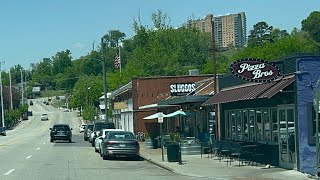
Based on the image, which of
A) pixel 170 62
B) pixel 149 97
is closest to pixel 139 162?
pixel 149 97

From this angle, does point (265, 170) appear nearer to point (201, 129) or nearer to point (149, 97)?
point (201, 129)

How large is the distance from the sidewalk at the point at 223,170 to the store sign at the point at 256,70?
10.9ft

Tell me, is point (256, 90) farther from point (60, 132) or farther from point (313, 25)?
point (313, 25)

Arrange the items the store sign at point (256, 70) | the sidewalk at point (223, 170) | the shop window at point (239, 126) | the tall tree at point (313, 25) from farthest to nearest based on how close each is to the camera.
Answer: the tall tree at point (313, 25) < the shop window at point (239, 126) < the store sign at point (256, 70) < the sidewalk at point (223, 170)

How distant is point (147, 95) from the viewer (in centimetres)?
5497

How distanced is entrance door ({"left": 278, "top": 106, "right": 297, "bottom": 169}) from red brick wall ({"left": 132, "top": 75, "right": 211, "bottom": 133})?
99.7 feet

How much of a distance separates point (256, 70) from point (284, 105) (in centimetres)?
162

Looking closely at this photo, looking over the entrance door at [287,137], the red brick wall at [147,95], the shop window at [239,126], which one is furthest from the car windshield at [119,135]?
the red brick wall at [147,95]

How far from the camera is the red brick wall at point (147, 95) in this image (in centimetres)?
5438

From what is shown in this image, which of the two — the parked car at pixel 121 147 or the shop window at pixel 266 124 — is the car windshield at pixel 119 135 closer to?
the parked car at pixel 121 147

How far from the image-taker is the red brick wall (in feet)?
178

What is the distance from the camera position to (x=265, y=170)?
2317cm

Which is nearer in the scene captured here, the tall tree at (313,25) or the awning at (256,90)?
the awning at (256,90)

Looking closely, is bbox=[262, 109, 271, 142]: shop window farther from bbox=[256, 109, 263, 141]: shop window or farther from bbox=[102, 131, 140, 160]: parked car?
bbox=[102, 131, 140, 160]: parked car
